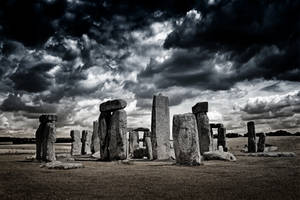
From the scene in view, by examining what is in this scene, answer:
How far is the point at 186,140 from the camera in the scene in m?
9.57

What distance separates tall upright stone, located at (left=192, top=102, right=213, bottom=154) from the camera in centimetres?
1498

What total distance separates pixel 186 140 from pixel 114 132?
4.60m

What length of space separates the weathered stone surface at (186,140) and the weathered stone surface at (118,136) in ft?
12.1

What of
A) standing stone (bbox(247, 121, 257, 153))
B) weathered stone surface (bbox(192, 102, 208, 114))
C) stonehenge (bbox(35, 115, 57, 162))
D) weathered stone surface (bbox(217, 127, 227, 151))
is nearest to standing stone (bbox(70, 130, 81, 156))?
stonehenge (bbox(35, 115, 57, 162))

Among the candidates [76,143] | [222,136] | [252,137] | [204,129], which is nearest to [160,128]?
[204,129]

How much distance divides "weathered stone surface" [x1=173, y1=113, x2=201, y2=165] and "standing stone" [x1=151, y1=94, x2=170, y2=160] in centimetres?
397

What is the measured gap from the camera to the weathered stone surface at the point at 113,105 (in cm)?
1301

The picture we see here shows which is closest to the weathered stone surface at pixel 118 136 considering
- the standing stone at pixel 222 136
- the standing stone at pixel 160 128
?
the standing stone at pixel 160 128

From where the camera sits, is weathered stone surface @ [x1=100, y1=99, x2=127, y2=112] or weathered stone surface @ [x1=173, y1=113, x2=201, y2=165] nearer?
weathered stone surface @ [x1=173, y1=113, x2=201, y2=165]

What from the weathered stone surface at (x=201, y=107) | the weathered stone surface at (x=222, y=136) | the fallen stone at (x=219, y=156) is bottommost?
the fallen stone at (x=219, y=156)

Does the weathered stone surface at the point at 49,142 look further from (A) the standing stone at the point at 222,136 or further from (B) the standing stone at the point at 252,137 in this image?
(A) the standing stone at the point at 222,136

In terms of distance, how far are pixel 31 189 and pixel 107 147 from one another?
8275 millimetres

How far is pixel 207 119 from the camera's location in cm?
1521

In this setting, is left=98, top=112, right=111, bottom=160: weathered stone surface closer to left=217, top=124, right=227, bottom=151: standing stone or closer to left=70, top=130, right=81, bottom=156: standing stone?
left=70, top=130, right=81, bottom=156: standing stone
